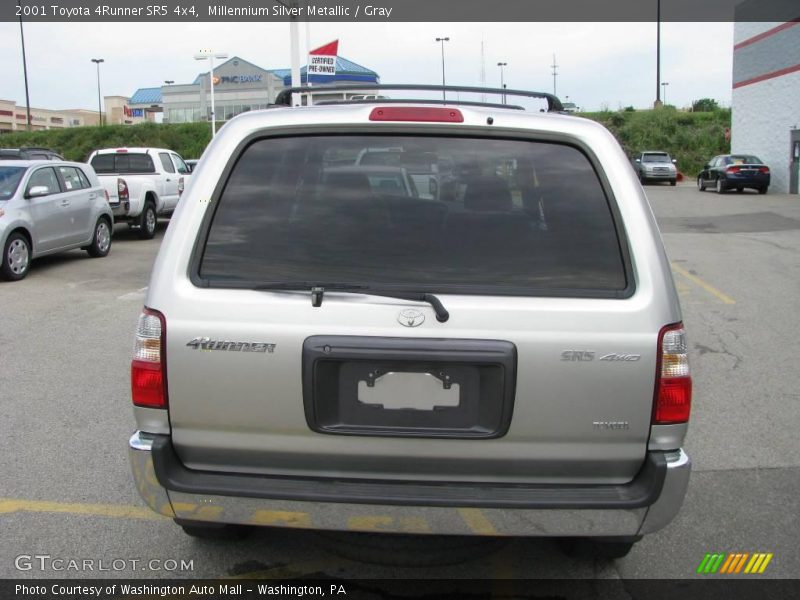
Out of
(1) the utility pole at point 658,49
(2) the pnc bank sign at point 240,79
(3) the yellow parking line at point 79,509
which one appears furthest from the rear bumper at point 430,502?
(2) the pnc bank sign at point 240,79

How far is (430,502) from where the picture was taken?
2.57 metres

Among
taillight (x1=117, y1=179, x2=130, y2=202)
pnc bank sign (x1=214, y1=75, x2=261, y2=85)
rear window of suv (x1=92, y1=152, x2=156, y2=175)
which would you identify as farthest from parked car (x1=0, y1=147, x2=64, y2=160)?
pnc bank sign (x1=214, y1=75, x2=261, y2=85)

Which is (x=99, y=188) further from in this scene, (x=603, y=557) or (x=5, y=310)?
(x=603, y=557)

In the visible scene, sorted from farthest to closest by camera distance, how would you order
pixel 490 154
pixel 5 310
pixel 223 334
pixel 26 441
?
pixel 5 310 < pixel 26 441 < pixel 490 154 < pixel 223 334

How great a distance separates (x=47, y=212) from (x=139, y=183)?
4.74m

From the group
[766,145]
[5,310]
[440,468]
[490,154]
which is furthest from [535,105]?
[766,145]

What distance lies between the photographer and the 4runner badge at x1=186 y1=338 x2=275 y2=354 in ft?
8.41

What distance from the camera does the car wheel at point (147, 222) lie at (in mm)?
16219

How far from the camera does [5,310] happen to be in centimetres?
891

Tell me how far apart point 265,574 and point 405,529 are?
0.96 metres

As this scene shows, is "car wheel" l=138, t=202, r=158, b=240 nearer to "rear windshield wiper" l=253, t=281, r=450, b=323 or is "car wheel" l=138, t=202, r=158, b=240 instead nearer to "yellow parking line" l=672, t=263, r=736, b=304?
"yellow parking line" l=672, t=263, r=736, b=304

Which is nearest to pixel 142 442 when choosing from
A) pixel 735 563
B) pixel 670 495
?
pixel 670 495

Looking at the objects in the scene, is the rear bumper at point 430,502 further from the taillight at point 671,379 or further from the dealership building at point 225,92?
the dealership building at point 225,92

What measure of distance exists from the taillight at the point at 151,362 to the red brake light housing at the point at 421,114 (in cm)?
108
